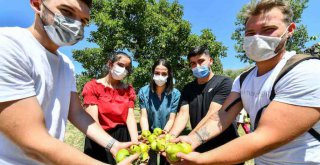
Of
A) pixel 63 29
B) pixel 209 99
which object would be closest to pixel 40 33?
pixel 63 29

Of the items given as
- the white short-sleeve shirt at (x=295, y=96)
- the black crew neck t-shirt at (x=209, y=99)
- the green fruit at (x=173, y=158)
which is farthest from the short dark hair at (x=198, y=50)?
the green fruit at (x=173, y=158)

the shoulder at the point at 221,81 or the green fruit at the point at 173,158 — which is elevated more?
the shoulder at the point at 221,81

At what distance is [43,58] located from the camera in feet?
6.92

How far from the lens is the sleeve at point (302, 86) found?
213 cm

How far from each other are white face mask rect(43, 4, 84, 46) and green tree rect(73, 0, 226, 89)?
1452 cm

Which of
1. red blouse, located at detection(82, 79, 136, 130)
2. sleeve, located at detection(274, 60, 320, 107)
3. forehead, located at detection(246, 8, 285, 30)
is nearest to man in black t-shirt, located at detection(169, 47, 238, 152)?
red blouse, located at detection(82, 79, 136, 130)

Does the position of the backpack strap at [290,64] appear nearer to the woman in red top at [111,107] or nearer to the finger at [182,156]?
the finger at [182,156]

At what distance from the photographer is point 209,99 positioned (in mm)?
4211

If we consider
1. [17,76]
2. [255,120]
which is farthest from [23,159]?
[255,120]

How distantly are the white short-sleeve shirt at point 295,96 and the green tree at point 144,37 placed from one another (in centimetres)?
1460

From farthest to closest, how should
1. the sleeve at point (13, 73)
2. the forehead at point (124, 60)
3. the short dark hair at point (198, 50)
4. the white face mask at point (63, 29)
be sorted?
the forehead at point (124, 60) < the short dark hair at point (198, 50) < the white face mask at point (63, 29) < the sleeve at point (13, 73)

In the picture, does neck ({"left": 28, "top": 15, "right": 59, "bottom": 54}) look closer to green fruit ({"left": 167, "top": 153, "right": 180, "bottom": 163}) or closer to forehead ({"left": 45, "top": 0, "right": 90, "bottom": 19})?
forehead ({"left": 45, "top": 0, "right": 90, "bottom": 19})

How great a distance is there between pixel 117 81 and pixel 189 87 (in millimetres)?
1265

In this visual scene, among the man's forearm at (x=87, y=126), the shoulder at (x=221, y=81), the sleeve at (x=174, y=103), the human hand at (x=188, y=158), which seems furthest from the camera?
the sleeve at (x=174, y=103)
